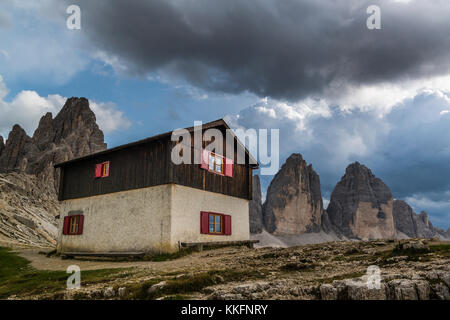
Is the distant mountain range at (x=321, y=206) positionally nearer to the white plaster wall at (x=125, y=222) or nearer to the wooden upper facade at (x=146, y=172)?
the wooden upper facade at (x=146, y=172)

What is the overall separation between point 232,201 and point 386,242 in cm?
1290

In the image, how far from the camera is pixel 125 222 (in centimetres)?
2233

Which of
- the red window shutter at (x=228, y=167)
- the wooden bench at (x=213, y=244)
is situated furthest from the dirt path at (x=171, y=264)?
the red window shutter at (x=228, y=167)

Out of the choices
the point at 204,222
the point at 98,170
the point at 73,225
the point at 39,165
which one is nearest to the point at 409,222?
the point at 39,165

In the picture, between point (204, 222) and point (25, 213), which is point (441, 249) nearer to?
point (204, 222)

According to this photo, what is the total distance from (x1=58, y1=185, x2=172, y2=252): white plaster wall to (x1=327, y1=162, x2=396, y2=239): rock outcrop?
125383 millimetres

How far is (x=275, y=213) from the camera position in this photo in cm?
13075

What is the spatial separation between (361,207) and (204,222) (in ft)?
419

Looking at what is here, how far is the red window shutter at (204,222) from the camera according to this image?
22.4 metres

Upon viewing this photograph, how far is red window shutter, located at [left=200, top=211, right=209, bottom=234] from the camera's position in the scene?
22.4m

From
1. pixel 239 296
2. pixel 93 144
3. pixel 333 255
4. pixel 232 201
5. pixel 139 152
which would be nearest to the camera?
pixel 239 296
